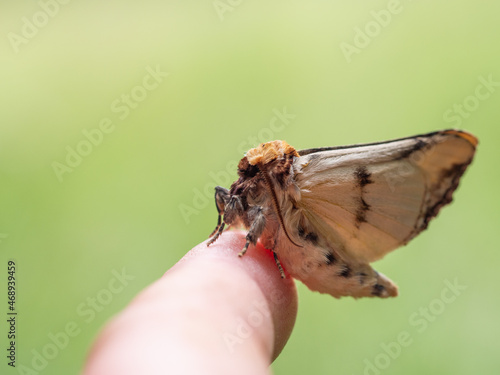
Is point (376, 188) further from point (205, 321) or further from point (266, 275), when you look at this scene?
point (205, 321)

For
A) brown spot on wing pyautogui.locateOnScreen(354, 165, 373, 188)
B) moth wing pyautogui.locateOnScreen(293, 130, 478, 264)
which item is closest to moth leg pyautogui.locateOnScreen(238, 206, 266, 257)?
moth wing pyautogui.locateOnScreen(293, 130, 478, 264)

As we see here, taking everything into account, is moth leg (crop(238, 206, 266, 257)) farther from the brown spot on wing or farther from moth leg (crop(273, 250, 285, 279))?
the brown spot on wing

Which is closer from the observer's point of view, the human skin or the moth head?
the human skin

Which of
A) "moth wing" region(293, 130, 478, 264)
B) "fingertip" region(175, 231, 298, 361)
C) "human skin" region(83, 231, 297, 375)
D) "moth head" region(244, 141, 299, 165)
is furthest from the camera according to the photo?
"moth head" region(244, 141, 299, 165)

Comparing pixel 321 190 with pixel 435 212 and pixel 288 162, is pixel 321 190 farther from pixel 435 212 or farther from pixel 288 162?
pixel 435 212

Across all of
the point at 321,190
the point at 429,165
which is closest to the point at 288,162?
the point at 321,190

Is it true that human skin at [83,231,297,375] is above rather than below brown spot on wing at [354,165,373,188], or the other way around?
above
